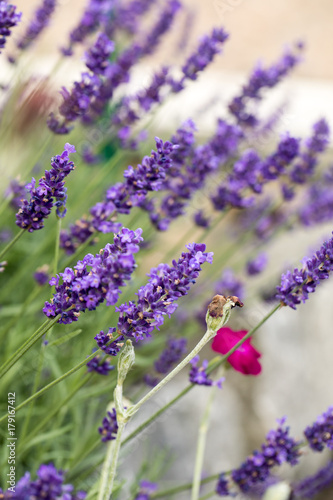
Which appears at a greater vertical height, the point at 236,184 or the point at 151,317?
the point at 236,184

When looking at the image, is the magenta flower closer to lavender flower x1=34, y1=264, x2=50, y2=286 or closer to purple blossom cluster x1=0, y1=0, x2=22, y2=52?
lavender flower x1=34, y1=264, x2=50, y2=286

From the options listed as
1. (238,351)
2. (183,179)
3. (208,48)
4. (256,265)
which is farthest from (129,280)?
(256,265)

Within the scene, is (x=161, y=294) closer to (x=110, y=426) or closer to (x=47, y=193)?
(x=47, y=193)

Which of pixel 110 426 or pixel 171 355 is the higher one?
pixel 171 355

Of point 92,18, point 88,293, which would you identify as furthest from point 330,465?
point 92,18

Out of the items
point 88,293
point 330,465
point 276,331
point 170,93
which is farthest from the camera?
point 276,331

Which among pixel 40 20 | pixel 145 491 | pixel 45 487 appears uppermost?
pixel 40 20

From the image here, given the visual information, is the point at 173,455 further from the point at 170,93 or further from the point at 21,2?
the point at 21,2
